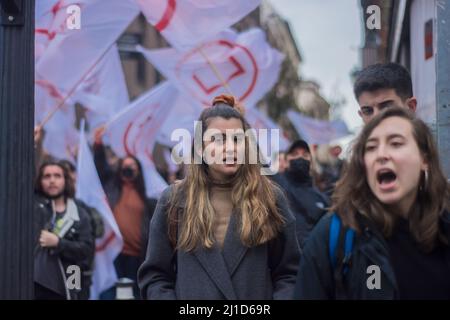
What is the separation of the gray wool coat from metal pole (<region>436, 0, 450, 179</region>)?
2.70ft

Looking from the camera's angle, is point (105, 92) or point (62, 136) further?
point (62, 136)

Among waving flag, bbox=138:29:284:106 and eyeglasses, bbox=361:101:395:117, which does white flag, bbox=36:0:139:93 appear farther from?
eyeglasses, bbox=361:101:395:117

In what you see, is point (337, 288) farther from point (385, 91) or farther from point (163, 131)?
point (163, 131)

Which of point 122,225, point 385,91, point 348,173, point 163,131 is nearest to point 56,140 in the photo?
point 163,131

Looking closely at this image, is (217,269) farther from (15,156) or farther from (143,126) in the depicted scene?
(143,126)

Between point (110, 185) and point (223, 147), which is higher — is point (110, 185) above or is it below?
above

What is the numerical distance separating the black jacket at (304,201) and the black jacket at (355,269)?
12.5 ft

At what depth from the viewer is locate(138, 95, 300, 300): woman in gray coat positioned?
365cm

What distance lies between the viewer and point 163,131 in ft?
39.1

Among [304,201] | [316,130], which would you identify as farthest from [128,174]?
[316,130]

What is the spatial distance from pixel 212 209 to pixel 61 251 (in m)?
3.43

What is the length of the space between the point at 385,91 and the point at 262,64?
611cm

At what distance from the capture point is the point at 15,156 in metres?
3.60

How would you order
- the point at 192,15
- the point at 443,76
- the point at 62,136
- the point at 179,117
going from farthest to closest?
the point at 179,117 → the point at 62,136 → the point at 192,15 → the point at 443,76
